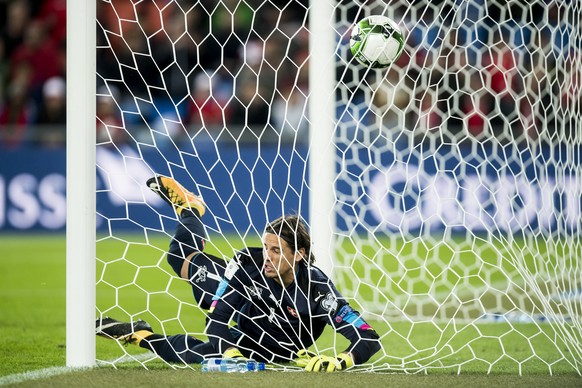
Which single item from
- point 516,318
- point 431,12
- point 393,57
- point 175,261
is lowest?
point 516,318

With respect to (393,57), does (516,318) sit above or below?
below

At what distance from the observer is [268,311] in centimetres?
506

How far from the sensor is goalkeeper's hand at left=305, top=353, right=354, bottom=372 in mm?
4645

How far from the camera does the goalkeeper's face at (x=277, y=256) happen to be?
4.95 meters

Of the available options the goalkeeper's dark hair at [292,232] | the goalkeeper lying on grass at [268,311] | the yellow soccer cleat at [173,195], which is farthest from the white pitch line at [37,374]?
the yellow soccer cleat at [173,195]

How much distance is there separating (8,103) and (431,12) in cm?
853

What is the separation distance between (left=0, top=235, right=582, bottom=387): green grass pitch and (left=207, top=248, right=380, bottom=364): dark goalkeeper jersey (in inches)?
14.9

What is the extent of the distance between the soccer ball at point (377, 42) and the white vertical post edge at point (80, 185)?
1.46 meters

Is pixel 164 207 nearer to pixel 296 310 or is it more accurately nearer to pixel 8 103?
pixel 8 103

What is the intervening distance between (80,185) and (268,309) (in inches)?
48.7

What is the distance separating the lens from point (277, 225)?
5008 mm

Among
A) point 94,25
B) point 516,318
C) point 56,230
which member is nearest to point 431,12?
point 516,318

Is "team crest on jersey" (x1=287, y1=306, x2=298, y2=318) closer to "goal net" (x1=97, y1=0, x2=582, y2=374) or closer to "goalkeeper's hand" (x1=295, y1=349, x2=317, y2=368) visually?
"goalkeeper's hand" (x1=295, y1=349, x2=317, y2=368)

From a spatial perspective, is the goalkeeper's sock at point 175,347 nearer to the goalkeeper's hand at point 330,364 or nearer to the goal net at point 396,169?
the goal net at point 396,169
